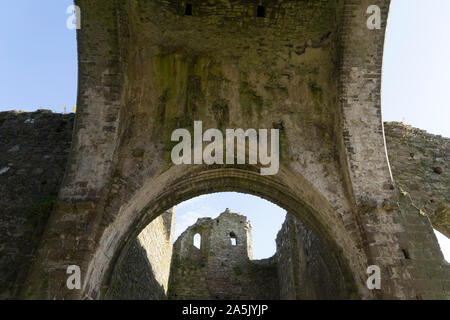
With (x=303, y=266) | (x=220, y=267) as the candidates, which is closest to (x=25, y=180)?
(x=303, y=266)

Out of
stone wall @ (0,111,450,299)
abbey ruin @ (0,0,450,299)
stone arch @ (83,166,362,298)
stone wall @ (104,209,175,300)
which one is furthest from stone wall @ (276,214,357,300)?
stone wall @ (104,209,175,300)

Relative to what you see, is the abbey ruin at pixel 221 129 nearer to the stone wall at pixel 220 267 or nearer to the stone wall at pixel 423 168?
the stone wall at pixel 423 168

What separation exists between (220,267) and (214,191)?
8.09m

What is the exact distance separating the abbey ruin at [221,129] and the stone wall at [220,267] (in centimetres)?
742

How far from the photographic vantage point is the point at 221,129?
18.3 feet

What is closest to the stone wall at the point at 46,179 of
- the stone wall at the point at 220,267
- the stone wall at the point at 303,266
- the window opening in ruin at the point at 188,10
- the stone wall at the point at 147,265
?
the stone wall at the point at 147,265

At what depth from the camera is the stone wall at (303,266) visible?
671 centimetres

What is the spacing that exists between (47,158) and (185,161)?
247 cm

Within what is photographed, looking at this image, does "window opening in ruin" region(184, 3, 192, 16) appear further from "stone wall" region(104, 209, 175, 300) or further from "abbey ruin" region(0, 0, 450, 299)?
"stone wall" region(104, 209, 175, 300)

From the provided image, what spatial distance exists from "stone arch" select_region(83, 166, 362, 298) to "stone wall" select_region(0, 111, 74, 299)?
102 centimetres

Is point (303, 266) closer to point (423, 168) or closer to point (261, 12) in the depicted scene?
point (423, 168)

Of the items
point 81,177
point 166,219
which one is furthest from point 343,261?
point 166,219

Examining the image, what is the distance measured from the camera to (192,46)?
5730 mm
